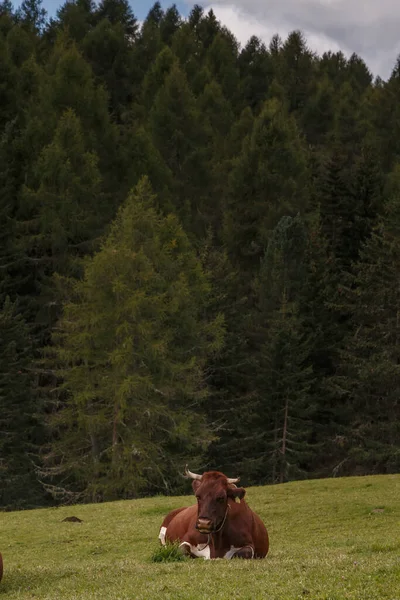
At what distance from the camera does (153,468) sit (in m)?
48.8

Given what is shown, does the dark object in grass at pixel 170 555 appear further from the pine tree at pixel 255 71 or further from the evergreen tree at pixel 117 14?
the evergreen tree at pixel 117 14

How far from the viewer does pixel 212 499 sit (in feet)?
44.7

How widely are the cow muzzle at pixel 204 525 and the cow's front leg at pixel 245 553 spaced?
0.88 meters

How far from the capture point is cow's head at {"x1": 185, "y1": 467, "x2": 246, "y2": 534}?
13305mm

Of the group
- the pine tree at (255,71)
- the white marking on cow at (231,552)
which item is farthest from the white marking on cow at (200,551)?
the pine tree at (255,71)

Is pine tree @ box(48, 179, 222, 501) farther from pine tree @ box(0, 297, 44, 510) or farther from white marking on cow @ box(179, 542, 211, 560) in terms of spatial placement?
white marking on cow @ box(179, 542, 211, 560)

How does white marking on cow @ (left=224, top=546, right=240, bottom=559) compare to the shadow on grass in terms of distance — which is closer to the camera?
the shadow on grass

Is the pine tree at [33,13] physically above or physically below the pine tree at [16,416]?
above

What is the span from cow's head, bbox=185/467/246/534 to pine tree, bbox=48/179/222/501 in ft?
110

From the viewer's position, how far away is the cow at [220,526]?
13562 millimetres

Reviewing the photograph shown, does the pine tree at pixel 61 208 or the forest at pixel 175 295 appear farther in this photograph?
the pine tree at pixel 61 208

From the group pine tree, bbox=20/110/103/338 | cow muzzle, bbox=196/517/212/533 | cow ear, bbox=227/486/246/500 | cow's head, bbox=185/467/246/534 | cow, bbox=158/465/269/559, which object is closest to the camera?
cow muzzle, bbox=196/517/212/533

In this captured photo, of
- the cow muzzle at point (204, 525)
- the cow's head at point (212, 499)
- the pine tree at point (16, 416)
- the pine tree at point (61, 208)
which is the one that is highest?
the pine tree at point (61, 208)

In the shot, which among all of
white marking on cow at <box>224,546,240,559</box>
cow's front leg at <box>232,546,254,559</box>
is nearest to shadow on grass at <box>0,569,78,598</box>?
white marking on cow at <box>224,546,240,559</box>
